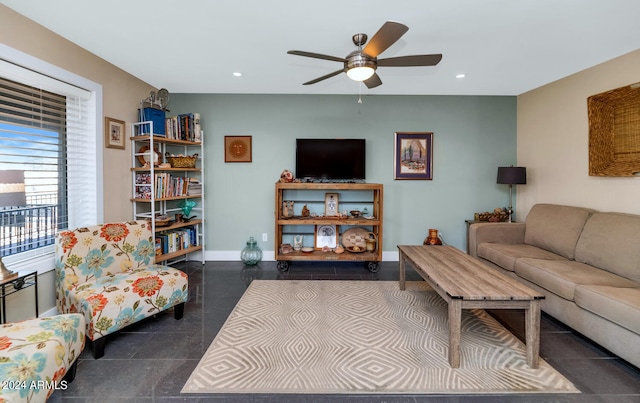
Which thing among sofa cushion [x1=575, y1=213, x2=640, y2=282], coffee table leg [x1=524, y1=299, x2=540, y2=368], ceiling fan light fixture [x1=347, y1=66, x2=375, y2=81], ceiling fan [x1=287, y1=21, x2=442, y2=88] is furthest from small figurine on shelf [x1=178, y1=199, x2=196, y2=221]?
sofa cushion [x1=575, y1=213, x2=640, y2=282]

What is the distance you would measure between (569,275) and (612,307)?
17.3 inches

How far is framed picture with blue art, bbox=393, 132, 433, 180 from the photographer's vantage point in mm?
4176

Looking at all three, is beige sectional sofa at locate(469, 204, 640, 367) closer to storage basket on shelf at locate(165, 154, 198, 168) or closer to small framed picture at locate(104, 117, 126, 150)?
storage basket on shelf at locate(165, 154, 198, 168)

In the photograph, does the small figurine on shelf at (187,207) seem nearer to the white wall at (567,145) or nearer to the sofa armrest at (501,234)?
the sofa armrest at (501,234)

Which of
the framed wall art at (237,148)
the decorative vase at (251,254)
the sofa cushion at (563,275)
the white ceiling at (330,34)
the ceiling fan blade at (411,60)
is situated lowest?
the decorative vase at (251,254)

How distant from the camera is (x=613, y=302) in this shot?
1.91 metres

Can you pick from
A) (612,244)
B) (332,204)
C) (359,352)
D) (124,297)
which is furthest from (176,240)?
(612,244)

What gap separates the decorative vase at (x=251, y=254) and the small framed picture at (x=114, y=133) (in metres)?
1.92

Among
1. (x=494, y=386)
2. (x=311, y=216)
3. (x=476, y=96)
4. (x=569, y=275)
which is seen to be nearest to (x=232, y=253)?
(x=311, y=216)

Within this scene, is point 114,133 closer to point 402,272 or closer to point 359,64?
point 359,64

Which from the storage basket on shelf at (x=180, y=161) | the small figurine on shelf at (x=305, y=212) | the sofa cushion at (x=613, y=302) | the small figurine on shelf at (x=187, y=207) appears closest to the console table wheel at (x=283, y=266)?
the small figurine on shelf at (x=305, y=212)

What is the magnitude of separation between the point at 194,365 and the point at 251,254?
2158 mm

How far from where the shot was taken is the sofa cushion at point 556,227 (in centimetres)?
288

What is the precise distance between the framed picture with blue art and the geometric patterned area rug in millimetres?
1874
